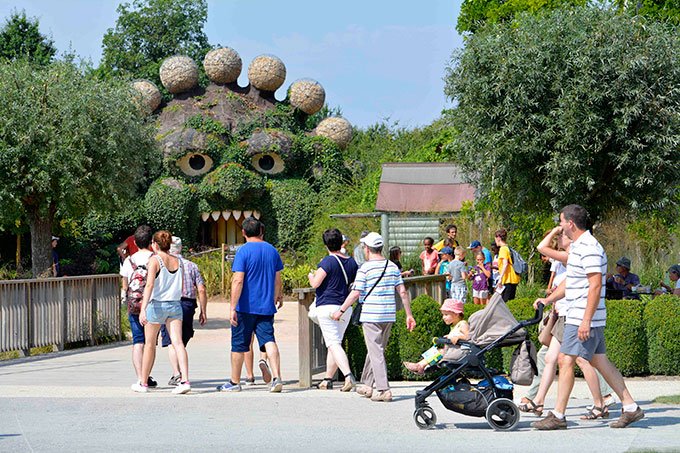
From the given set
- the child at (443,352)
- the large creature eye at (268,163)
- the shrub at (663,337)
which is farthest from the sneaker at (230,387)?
the large creature eye at (268,163)

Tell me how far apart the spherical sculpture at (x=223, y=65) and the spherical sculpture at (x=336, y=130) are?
3510 mm

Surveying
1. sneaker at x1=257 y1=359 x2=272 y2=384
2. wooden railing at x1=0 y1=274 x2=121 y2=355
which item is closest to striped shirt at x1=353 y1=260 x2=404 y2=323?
sneaker at x1=257 y1=359 x2=272 y2=384

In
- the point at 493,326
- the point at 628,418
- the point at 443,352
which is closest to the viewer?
the point at 628,418

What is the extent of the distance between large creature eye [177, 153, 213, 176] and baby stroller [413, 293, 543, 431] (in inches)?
1124

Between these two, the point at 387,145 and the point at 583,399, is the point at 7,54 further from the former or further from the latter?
the point at 583,399

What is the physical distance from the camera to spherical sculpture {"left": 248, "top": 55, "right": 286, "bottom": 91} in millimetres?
38625

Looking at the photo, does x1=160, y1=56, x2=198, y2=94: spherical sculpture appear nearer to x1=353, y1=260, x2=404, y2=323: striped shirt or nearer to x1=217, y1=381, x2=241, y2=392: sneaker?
x1=217, y1=381, x2=241, y2=392: sneaker

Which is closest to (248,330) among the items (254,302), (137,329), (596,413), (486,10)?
(254,302)

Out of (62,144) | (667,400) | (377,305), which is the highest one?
(62,144)

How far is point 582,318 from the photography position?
8570mm

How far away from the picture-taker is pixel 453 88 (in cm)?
1803

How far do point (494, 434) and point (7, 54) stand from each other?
47.7 metres

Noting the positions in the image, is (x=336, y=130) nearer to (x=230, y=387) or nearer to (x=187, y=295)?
(x=187, y=295)

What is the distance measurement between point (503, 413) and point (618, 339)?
4.09 m
